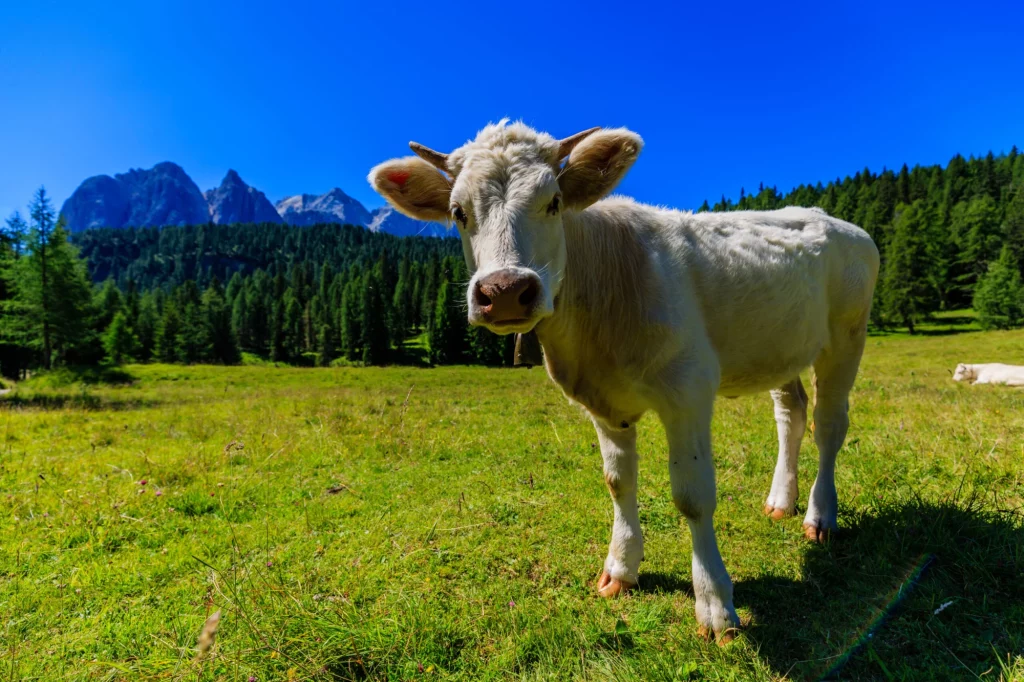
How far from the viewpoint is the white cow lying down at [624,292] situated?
2938 mm

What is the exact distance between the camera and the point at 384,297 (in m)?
96.9

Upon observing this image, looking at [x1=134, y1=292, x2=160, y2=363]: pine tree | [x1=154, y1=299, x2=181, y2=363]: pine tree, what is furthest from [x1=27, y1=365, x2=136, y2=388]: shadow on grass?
[x1=134, y1=292, x2=160, y2=363]: pine tree

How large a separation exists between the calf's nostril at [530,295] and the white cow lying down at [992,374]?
2239 centimetres

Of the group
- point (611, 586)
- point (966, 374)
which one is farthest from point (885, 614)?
point (966, 374)

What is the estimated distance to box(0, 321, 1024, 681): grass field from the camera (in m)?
2.73

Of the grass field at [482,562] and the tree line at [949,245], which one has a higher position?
the tree line at [949,245]

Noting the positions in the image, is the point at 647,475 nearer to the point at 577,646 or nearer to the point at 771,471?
the point at 771,471

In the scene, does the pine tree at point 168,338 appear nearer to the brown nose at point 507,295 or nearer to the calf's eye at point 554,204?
the calf's eye at point 554,204

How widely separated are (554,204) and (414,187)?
3.84 ft

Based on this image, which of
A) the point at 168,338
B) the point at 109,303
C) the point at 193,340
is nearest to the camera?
the point at 109,303

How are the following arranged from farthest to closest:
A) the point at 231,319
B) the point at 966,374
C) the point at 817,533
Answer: the point at 231,319, the point at 966,374, the point at 817,533

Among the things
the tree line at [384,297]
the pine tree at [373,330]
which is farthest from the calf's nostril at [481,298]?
the pine tree at [373,330]

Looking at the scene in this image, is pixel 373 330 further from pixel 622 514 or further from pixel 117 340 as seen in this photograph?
pixel 622 514

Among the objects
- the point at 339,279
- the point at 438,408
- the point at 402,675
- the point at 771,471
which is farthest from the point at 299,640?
the point at 339,279
